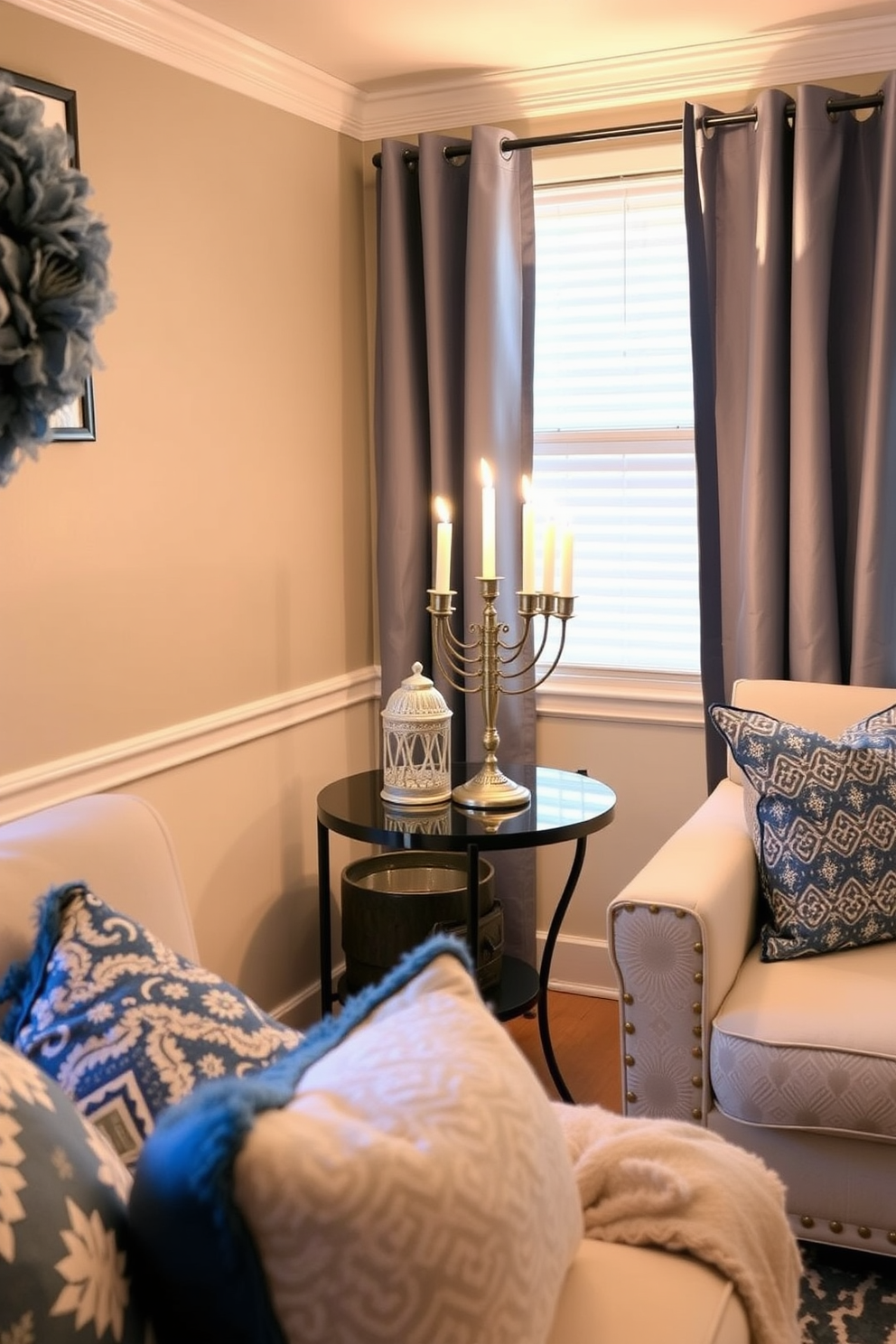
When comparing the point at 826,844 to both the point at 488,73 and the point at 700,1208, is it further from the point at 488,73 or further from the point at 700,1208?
the point at 488,73

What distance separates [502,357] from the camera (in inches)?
128

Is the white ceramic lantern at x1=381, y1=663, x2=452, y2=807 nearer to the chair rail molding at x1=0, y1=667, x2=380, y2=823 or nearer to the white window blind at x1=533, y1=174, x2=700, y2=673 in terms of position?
the chair rail molding at x1=0, y1=667, x2=380, y2=823

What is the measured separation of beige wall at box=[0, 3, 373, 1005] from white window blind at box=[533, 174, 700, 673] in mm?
506

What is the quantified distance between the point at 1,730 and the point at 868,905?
1.58 meters

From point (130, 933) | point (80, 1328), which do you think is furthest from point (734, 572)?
point (80, 1328)

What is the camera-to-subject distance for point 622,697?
3.39 meters

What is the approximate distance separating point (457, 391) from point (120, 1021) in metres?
2.31

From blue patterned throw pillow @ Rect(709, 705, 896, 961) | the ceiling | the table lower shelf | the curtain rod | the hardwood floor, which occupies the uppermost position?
the ceiling

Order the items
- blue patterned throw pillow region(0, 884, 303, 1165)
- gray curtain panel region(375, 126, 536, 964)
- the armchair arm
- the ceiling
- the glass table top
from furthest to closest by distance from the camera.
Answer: gray curtain panel region(375, 126, 536, 964) → the ceiling → the glass table top → the armchair arm → blue patterned throw pillow region(0, 884, 303, 1165)

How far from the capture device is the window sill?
3.32 m

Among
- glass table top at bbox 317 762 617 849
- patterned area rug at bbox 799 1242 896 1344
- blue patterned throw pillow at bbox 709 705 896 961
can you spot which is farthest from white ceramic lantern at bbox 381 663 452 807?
patterned area rug at bbox 799 1242 896 1344

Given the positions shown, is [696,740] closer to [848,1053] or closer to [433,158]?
[848,1053]

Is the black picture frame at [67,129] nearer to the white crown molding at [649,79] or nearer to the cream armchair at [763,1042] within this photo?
the white crown molding at [649,79]

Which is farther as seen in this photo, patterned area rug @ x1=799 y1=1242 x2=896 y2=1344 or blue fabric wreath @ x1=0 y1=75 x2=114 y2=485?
patterned area rug @ x1=799 y1=1242 x2=896 y2=1344
